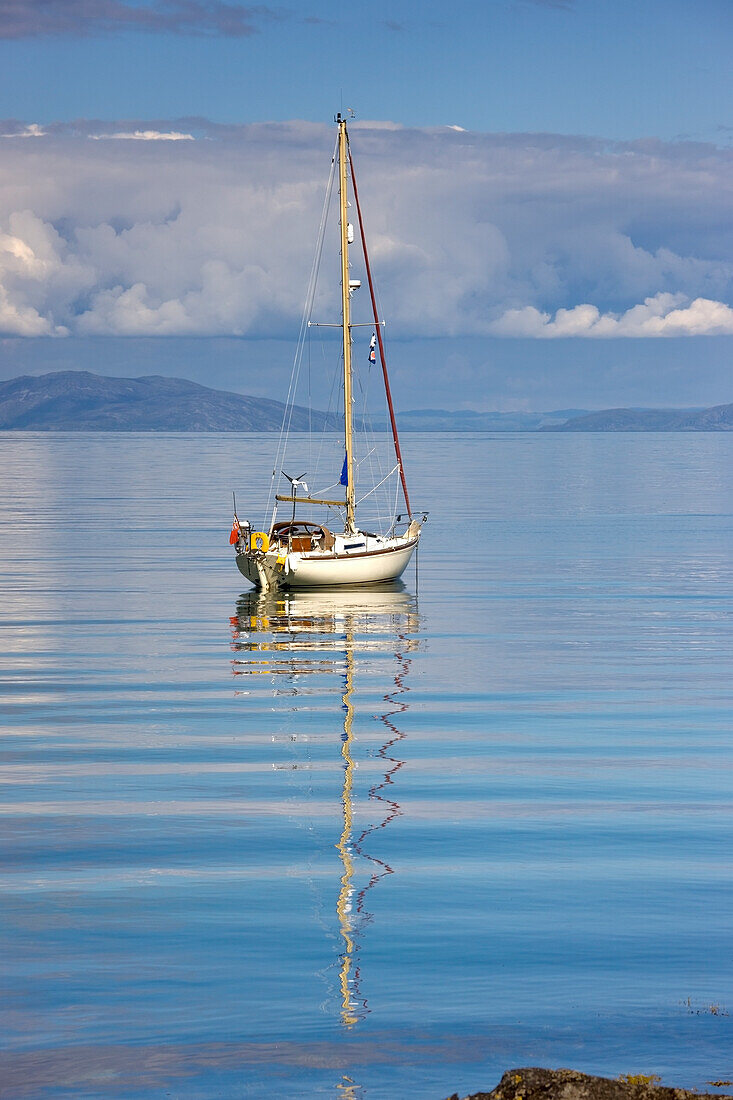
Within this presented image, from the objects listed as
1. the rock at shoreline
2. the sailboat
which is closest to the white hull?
the sailboat

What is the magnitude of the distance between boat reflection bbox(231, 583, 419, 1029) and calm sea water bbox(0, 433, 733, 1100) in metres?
0.10

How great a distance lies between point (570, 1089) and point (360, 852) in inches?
431

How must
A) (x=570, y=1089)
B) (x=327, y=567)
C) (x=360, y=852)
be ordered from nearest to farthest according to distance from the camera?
(x=570, y=1089)
(x=360, y=852)
(x=327, y=567)

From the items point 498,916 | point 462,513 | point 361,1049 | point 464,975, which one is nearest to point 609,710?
point 498,916

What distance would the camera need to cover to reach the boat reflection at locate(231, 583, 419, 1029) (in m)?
16.4

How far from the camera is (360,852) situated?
1870 cm

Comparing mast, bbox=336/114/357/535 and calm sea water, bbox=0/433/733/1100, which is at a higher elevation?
mast, bbox=336/114/357/535

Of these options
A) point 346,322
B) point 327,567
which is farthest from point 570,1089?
point 346,322

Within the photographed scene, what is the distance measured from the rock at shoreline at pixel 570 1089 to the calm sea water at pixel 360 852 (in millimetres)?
3396

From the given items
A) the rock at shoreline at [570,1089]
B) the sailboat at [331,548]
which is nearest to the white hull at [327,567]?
the sailboat at [331,548]

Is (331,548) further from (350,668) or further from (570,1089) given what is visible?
(570,1089)

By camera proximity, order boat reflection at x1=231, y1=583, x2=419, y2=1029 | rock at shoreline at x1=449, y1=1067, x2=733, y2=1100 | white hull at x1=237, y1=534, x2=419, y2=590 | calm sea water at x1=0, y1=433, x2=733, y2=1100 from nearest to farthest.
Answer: rock at shoreline at x1=449, y1=1067, x2=733, y2=1100 → calm sea water at x1=0, y1=433, x2=733, y2=1100 → boat reflection at x1=231, y1=583, x2=419, y2=1029 → white hull at x1=237, y1=534, x2=419, y2=590

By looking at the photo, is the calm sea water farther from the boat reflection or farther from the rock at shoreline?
the rock at shoreline

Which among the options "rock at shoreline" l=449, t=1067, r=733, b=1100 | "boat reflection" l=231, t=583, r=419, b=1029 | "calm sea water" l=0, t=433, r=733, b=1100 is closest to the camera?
"rock at shoreline" l=449, t=1067, r=733, b=1100
